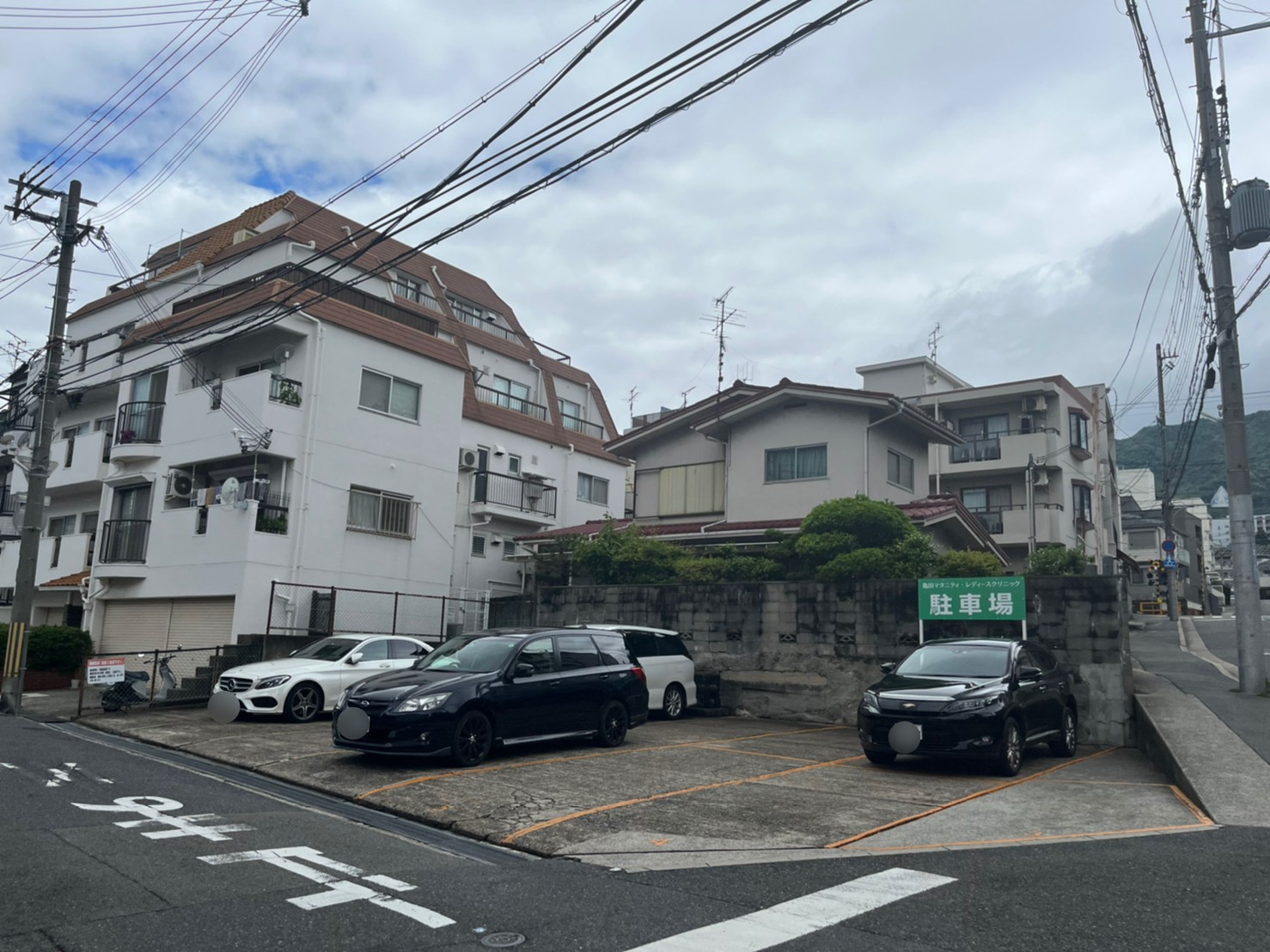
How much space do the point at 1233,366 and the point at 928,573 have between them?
542 cm

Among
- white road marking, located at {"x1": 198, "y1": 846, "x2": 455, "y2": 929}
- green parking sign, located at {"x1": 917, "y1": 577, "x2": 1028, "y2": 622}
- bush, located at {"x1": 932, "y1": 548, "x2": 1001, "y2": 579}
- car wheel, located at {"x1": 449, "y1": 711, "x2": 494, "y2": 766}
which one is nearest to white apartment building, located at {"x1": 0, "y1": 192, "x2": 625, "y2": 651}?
car wheel, located at {"x1": 449, "y1": 711, "x2": 494, "y2": 766}

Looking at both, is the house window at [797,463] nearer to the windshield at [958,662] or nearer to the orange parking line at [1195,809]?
the windshield at [958,662]

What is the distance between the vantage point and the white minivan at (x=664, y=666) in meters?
14.6

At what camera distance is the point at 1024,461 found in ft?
112

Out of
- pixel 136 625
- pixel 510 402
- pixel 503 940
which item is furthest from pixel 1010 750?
pixel 510 402

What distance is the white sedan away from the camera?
13430 millimetres

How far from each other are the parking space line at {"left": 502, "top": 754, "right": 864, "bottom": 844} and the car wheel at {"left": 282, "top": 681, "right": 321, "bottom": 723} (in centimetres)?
719

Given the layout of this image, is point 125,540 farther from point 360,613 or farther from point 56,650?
point 360,613

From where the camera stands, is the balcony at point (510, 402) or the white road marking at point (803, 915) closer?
the white road marking at point (803, 915)

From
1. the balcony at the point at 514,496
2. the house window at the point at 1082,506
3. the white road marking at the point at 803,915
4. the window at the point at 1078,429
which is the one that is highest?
the window at the point at 1078,429

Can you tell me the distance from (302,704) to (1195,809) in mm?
11125

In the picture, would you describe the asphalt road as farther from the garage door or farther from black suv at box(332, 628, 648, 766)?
the garage door

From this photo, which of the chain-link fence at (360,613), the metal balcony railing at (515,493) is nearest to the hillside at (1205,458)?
the metal balcony railing at (515,493)

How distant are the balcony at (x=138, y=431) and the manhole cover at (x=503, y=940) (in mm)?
19923
